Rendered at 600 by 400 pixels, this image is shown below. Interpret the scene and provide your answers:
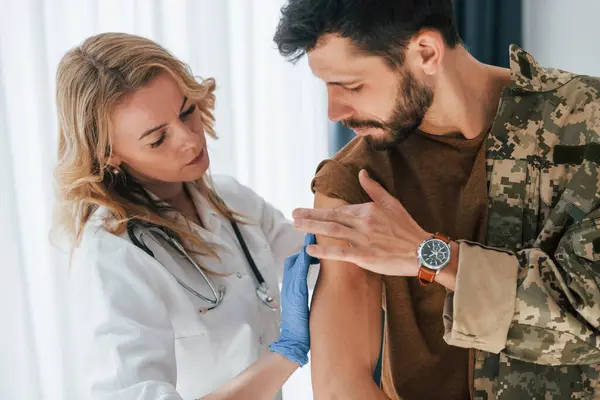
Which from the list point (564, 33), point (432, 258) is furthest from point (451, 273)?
point (564, 33)

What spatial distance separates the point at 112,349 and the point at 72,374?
83 cm

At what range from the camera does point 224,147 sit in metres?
2.49

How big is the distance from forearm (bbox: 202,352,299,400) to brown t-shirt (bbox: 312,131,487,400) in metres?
0.24

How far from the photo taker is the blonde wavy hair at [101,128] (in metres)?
1.53

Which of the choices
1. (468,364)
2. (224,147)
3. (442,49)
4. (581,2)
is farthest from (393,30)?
(581,2)

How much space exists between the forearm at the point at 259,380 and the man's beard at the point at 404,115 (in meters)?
0.54

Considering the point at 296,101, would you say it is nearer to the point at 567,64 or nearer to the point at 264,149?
the point at 264,149

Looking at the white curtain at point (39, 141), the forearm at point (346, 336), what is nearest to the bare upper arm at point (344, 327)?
the forearm at point (346, 336)

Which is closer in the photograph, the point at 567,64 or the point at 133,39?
the point at 133,39

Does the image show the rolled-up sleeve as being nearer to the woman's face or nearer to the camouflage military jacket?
the camouflage military jacket

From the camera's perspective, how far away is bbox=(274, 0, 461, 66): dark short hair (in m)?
1.29

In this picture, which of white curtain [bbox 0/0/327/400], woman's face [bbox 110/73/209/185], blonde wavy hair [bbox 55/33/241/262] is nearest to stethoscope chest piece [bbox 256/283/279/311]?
blonde wavy hair [bbox 55/33/241/262]

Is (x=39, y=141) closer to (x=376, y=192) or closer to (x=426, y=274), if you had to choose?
(x=376, y=192)

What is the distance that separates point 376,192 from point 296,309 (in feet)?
1.02
